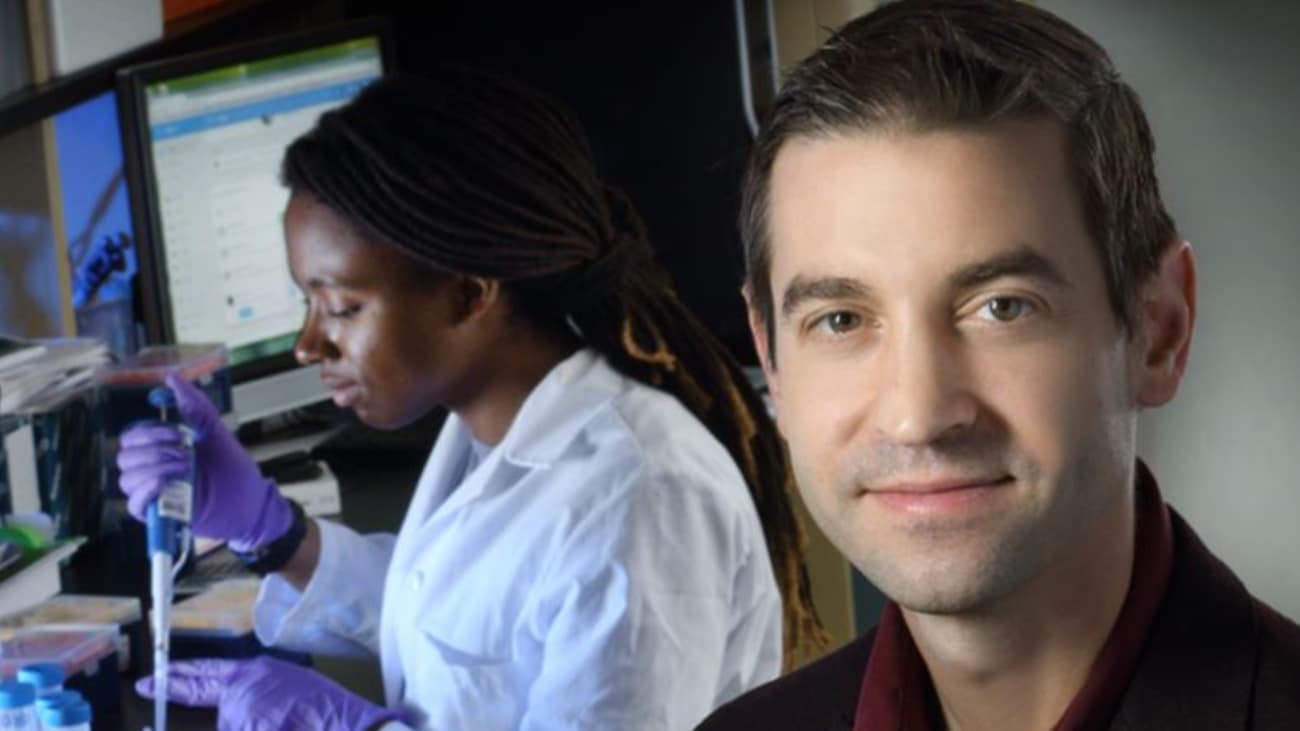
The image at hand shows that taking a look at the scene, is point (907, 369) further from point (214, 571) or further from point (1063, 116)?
point (214, 571)

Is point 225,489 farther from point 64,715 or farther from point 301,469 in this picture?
point 64,715

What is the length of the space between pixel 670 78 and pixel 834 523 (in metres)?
1.95

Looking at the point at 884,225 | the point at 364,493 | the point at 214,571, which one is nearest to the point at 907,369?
the point at 884,225

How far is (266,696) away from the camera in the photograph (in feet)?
6.37

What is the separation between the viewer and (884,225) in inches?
41.0

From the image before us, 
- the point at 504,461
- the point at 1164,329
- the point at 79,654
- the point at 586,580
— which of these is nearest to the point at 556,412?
the point at 504,461

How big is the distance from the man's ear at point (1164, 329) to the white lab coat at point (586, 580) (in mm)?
777

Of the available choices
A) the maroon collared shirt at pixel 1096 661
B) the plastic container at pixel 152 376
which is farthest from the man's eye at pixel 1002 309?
the plastic container at pixel 152 376

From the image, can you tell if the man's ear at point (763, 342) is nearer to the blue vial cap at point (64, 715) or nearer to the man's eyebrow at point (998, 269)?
the man's eyebrow at point (998, 269)

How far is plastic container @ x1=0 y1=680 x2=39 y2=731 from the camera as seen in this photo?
1.63 meters

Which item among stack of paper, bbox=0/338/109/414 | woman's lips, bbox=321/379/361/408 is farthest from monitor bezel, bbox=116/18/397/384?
woman's lips, bbox=321/379/361/408

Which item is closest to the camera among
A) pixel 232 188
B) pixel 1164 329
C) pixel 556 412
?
pixel 1164 329

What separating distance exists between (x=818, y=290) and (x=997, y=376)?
10cm

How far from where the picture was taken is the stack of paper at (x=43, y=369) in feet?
7.02
